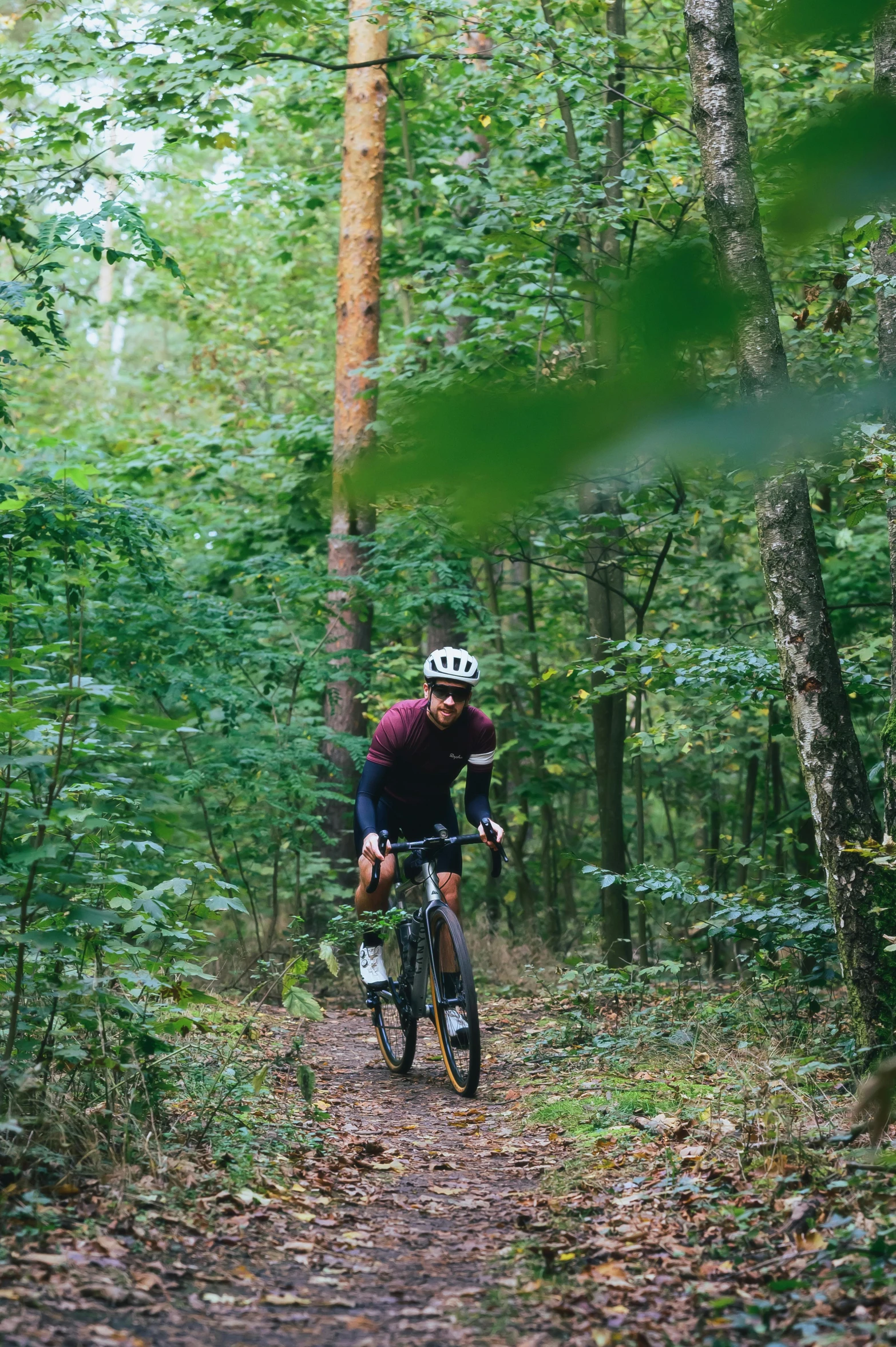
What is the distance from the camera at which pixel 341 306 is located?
10664 millimetres

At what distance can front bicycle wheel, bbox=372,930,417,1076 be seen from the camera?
5.92 m

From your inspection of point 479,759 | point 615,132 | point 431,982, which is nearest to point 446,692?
point 479,759

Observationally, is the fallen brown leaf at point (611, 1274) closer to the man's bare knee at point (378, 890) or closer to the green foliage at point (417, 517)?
the green foliage at point (417, 517)

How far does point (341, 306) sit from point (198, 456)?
1.95 metres

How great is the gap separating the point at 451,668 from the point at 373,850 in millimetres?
936

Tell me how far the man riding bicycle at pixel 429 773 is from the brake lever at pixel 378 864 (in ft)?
0.06

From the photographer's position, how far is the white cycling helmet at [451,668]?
5457 mm

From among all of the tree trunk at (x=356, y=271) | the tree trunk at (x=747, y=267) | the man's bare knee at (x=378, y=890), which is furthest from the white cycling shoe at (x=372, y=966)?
the tree trunk at (x=747, y=267)

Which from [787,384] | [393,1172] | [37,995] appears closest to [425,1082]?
[393,1172]

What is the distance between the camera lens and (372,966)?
6.15 metres

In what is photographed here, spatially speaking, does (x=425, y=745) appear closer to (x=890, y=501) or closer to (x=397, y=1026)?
(x=397, y=1026)

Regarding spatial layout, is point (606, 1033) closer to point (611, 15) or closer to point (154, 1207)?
point (154, 1207)

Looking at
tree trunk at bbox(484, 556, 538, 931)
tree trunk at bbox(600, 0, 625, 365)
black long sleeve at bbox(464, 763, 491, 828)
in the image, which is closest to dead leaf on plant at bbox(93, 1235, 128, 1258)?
black long sleeve at bbox(464, 763, 491, 828)

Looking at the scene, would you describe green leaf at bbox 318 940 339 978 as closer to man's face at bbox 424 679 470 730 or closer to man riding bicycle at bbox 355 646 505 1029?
man riding bicycle at bbox 355 646 505 1029
